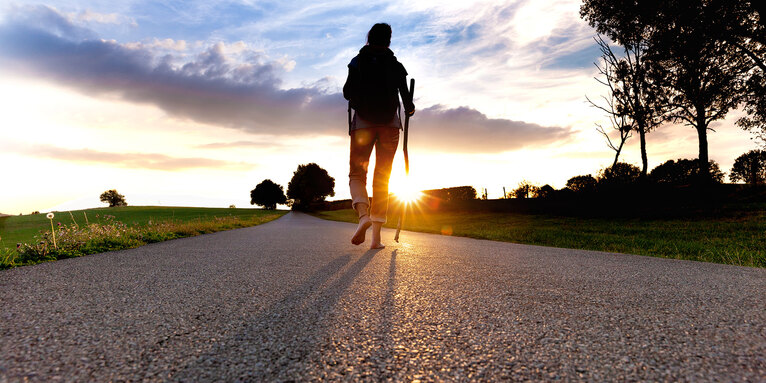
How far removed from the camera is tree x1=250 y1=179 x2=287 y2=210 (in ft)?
306

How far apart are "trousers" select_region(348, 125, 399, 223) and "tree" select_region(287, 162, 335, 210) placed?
67917 mm

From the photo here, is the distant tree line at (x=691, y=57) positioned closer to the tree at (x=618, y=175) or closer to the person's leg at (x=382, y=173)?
the tree at (x=618, y=175)

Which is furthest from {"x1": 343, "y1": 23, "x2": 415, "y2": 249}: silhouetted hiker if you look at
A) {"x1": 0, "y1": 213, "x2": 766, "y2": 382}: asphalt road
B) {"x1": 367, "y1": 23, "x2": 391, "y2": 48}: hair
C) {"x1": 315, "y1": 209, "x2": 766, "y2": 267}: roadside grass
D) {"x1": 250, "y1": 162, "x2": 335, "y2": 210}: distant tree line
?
{"x1": 250, "y1": 162, "x2": 335, "y2": 210}: distant tree line

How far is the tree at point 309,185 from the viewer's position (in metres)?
73.2

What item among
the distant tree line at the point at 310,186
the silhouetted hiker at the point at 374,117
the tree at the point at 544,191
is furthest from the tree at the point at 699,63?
the distant tree line at the point at 310,186

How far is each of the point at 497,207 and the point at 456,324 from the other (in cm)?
2456

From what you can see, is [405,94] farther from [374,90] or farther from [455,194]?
[455,194]

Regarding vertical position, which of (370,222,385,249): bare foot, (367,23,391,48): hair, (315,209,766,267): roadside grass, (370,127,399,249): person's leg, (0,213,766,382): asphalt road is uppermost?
(367,23,391,48): hair

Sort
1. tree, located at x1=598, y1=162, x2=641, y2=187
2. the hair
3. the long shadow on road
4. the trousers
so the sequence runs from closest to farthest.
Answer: the long shadow on road < the trousers < the hair < tree, located at x1=598, y1=162, x2=641, y2=187

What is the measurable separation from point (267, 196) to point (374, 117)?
92805mm

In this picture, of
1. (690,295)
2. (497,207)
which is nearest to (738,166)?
(497,207)

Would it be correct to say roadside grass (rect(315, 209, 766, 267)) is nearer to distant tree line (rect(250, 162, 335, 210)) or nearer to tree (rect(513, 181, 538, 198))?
tree (rect(513, 181, 538, 198))

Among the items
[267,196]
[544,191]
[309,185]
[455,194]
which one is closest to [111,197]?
[267,196]

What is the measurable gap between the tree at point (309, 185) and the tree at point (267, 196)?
16.1 m
